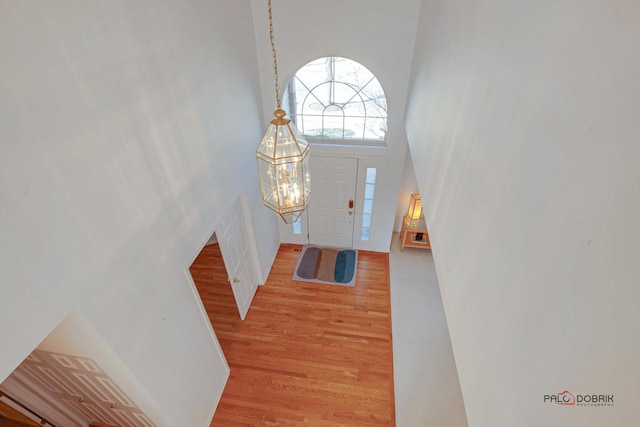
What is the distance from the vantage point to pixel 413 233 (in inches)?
201

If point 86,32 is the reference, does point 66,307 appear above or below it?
below

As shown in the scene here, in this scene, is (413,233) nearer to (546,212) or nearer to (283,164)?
(283,164)

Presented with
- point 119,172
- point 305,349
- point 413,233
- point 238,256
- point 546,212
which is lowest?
point 305,349

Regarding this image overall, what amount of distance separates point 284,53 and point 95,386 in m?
3.80

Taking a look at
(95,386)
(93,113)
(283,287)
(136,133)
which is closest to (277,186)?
(136,133)

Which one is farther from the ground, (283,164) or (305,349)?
(283,164)

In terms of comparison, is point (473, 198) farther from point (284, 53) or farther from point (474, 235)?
point (284, 53)

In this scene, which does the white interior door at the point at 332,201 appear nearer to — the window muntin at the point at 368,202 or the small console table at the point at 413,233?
the window muntin at the point at 368,202

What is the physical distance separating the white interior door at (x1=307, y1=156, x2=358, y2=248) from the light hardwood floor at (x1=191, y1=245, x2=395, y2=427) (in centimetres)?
63

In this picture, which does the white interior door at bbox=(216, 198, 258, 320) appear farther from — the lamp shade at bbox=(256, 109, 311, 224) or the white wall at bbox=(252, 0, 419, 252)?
the white wall at bbox=(252, 0, 419, 252)

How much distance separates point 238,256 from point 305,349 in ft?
4.75

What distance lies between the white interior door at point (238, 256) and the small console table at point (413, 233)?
8.30 ft

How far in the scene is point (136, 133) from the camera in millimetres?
1886

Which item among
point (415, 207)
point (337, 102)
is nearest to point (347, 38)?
point (337, 102)
